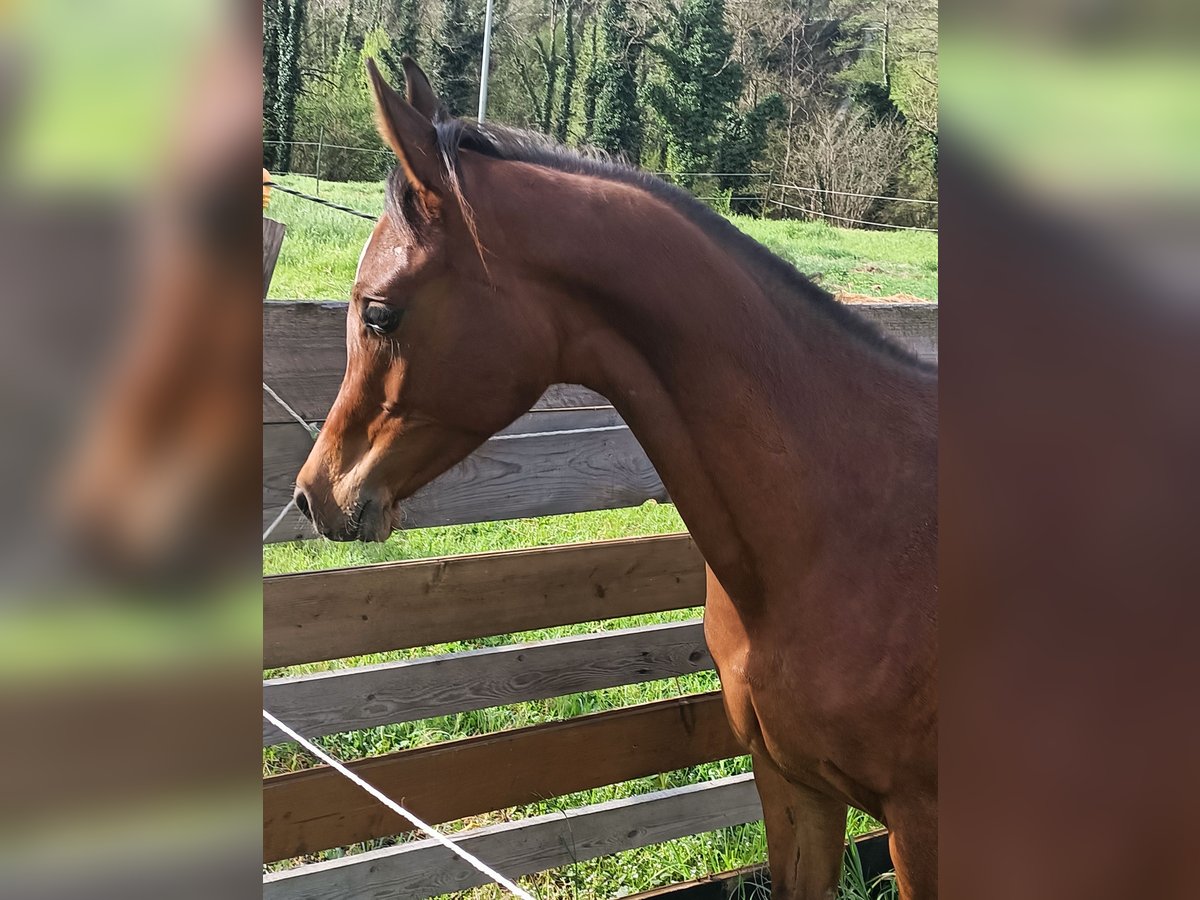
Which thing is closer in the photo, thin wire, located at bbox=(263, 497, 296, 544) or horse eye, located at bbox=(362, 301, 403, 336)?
horse eye, located at bbox=(362, 301, 403, 336)

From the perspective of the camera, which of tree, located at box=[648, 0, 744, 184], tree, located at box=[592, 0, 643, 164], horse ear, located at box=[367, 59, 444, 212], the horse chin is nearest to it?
horse ear, located at box=[367, 59, 444, 212]

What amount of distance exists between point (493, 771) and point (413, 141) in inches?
42.3

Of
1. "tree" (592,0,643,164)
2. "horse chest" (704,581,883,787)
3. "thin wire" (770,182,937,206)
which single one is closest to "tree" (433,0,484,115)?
"tree" (592,0,643,164)

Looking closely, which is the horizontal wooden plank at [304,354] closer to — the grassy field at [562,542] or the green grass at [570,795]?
the grassy field at [562,542]

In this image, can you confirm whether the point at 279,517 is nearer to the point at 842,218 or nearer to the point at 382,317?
the point at 382,317

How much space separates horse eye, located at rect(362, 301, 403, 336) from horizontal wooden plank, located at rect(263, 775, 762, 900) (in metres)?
0.88

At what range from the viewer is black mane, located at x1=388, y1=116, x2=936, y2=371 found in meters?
1.24

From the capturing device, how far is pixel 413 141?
1.16 m
